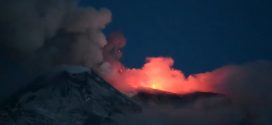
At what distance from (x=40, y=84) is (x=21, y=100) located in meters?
8.95

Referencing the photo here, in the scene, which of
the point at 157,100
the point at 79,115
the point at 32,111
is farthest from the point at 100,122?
the point at 157,100

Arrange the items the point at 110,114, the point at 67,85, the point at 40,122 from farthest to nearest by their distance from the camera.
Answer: the point at 67,85 → the point at 110,114 → the point at 40,122

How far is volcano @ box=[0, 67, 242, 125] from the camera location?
536ft

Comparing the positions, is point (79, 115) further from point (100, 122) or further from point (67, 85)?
point (67, 85)

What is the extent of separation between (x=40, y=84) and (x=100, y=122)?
82.2 feet

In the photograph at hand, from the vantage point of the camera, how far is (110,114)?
170 metres

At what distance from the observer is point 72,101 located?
17450cm

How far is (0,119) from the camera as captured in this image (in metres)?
162

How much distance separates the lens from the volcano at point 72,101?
164 m

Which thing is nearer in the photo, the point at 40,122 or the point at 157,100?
the point at 40,122

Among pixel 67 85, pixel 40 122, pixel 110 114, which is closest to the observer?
pixel 40 122

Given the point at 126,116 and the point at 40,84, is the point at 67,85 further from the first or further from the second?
the point at 126,116

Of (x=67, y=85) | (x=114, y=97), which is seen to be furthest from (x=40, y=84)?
(x=114, y=97)

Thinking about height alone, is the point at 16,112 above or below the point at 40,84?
below
